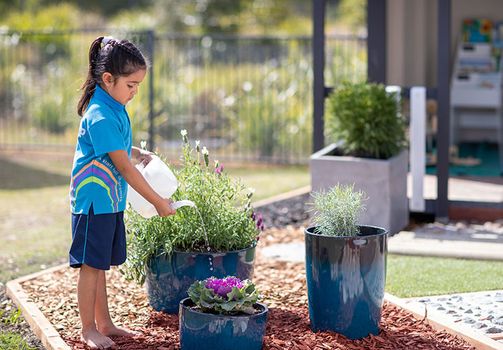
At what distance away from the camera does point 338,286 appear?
4668mm

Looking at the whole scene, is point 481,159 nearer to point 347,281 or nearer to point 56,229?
point 56,229

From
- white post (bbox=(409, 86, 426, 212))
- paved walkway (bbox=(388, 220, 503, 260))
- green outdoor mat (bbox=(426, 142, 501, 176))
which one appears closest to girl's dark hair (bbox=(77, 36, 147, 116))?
paved walkway (bbox=(388, 220, 503, 260))

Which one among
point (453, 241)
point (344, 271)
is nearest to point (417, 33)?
point (453, 241)

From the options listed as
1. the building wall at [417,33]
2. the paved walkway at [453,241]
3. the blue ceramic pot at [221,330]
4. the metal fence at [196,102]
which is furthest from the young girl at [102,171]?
the metal fence at [196,102]

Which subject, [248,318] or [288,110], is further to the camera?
[288,110]

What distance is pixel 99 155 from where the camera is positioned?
14.9 ft

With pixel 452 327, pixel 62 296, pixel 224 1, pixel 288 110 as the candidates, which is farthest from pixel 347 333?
pixel 224 1

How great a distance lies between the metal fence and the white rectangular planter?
456 cm

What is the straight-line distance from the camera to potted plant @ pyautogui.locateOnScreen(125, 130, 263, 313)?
201 inches

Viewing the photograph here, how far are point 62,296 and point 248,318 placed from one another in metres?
1.79

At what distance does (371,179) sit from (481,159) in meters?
3.57

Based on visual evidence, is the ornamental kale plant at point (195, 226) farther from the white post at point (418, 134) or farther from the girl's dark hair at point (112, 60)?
the white post at point (418, 134)

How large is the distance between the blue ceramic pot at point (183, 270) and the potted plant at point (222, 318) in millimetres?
559

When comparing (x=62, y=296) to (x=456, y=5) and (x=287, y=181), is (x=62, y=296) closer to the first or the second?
(x=287, y=181)
